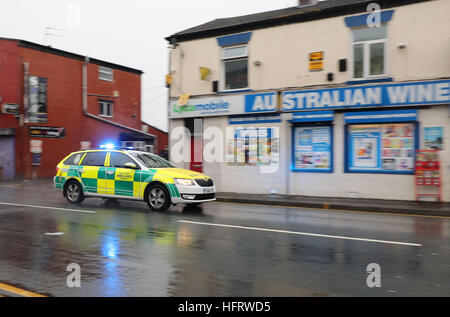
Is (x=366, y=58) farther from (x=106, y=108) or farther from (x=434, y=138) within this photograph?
(x=106, y=108)

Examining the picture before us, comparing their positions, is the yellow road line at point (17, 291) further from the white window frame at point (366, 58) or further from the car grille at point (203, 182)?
the white window frame at point (366, 58)

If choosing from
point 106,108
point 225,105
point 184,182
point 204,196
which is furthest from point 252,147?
point 106,108

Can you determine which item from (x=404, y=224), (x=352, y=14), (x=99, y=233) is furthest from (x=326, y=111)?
(x=99, y=233)

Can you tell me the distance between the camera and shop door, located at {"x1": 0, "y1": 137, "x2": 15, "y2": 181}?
968 inches

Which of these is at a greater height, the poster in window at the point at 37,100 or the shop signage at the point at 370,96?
the poster in window at the point at 37,100

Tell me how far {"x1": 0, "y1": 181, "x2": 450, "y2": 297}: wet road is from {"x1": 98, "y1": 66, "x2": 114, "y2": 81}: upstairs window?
2255 centimetres

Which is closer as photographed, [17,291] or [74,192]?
[17,291]

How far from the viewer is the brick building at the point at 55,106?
81.3ft

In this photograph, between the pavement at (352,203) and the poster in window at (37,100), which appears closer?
the pavement at (352,203)

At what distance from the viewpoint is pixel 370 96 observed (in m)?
14.1

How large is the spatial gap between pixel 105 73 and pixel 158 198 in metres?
23.5

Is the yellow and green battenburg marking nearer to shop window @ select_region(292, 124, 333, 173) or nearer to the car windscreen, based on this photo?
the car windscreen

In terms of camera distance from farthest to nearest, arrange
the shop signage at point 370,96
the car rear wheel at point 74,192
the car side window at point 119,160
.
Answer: the shop signage at point 370,96 → the car rear wheel at point 74,192 → the car side window at point 119,160

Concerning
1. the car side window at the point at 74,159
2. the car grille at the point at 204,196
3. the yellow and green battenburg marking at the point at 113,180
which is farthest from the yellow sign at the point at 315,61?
the car side window at the point at 74,159
